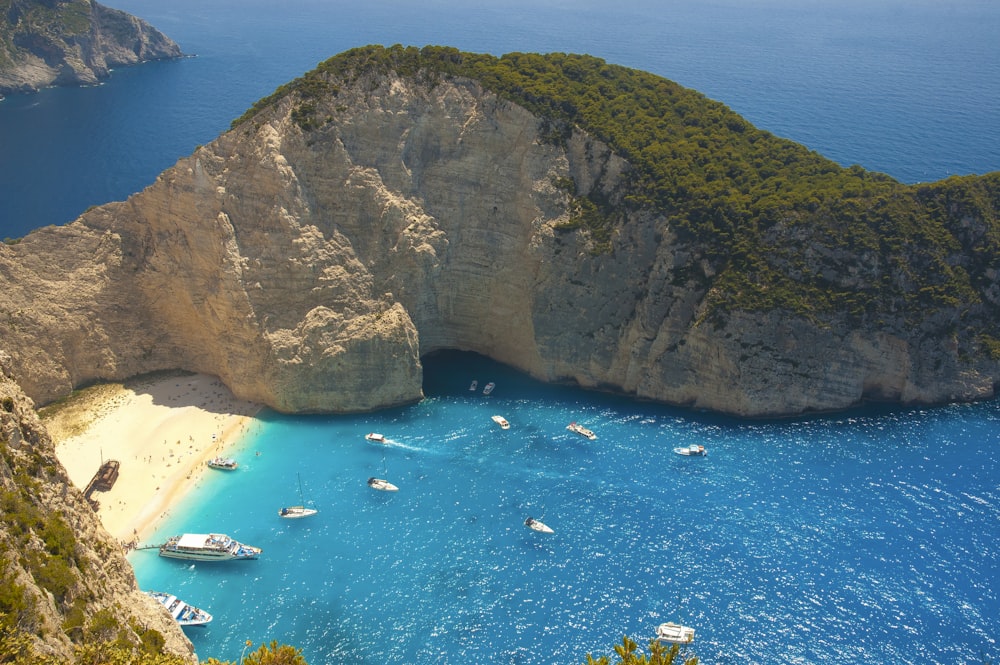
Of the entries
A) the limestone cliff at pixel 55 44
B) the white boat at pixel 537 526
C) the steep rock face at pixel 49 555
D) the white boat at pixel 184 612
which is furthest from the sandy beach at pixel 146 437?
the limestone cliff at pixel 55 44

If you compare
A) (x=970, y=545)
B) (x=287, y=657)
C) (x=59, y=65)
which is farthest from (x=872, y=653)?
(x=59, y=65)

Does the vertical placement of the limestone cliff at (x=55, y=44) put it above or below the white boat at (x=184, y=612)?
above

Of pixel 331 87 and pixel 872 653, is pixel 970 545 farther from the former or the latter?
pixel 331 87

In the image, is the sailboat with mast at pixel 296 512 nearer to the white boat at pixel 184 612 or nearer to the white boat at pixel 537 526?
the white boat at pixel 184 612

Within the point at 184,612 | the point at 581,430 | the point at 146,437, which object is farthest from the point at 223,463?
the point at 581,430

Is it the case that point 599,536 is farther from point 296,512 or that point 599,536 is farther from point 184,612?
point 184,612
